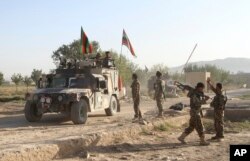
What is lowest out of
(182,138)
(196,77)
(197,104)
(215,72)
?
(182,138)

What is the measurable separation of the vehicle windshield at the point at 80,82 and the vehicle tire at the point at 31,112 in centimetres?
150

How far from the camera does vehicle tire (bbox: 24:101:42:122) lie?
14414mm

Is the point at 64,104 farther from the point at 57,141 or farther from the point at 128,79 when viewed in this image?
the point at 128,79

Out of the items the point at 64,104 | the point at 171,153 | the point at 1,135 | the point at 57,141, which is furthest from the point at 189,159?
the point at 64,104

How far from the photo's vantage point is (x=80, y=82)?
1511 cm

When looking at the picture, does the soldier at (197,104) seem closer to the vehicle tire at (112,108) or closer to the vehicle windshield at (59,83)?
the vehicle windshield at (59,83)

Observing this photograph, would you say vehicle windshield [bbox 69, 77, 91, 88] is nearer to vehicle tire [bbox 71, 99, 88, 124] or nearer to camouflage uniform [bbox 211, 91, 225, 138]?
vehicle tire [bbox 71, 99, 88, 124]

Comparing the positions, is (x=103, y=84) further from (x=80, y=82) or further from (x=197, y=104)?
(x=197, y=104)

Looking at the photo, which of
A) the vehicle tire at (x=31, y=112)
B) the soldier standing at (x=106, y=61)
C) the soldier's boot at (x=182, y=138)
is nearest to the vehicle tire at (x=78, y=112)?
the vehicle tire at (x=31, y=112)

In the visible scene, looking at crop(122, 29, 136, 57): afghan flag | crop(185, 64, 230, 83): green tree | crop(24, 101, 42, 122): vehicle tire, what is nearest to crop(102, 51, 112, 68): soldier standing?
crop(24, 101, 42, 122): vehicle tire

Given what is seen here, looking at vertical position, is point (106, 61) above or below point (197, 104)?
above

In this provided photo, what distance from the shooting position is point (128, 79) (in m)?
48.6

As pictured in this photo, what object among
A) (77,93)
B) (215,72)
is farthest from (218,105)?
(215,72)

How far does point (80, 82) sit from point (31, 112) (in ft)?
6.59
